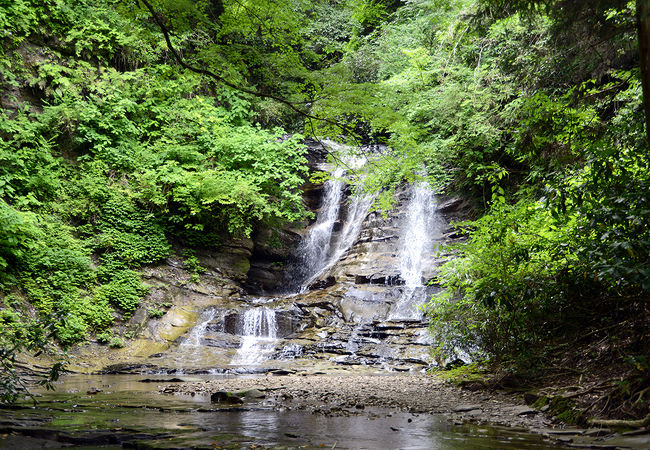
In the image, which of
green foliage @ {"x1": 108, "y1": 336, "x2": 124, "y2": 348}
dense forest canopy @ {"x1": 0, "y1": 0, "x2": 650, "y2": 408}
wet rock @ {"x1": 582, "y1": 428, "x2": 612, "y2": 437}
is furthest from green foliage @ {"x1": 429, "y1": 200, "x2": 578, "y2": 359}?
green foliage @ {"x1": 108, "y1": 336, "x2": 124, "y2": 348}

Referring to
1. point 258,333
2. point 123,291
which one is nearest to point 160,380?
point 258,333

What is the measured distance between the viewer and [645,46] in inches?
125

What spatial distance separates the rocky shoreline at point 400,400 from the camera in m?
A: 3.62

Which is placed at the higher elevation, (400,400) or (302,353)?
(302,353)

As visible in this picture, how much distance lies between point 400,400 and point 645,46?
15.5 feet

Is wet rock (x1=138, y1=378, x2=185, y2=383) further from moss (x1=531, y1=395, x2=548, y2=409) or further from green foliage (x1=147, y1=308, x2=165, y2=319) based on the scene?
moss (x1=531, y1=395, x2=548, y2=409)

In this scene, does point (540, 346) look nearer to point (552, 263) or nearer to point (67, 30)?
point (552, 263)

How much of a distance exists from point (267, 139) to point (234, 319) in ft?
24.8

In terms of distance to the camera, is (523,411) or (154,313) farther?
(154,313)

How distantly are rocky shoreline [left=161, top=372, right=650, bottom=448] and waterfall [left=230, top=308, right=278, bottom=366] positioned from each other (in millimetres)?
3124

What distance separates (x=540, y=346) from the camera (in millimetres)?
5824

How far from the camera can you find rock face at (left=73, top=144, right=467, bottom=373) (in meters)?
11.6

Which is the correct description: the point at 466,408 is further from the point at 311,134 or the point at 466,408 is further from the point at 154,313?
the point at 154,313

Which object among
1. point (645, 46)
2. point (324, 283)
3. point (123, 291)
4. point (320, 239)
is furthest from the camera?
point (320, 239)
